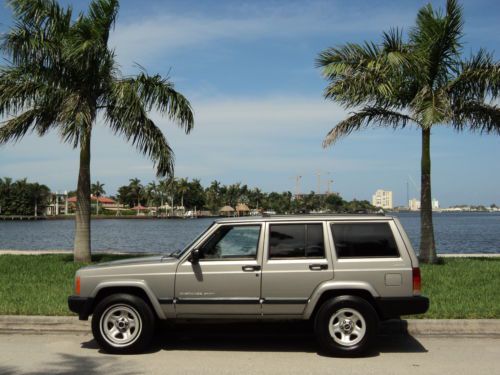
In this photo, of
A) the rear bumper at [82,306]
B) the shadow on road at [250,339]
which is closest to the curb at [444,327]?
the shadow on road at [250,339]

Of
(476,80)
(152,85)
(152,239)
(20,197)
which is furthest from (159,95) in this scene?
(20,197)

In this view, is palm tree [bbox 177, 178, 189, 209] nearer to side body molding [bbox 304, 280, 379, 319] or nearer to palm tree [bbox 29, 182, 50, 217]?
palm tree [bbox 29, 182, 50, 217]

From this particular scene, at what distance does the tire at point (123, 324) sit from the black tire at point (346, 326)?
204 cm

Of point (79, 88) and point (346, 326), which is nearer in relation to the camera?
point (346, 326)

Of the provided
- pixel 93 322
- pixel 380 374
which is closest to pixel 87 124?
pixel 93 322

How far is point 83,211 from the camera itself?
54.5 feet

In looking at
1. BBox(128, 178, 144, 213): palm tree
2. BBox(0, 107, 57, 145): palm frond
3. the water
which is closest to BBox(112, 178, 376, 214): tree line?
BBox(128, 178, 144, 213): palm tree

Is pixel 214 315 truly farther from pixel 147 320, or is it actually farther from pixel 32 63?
pixel 32 63

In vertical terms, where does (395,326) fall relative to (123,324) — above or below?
below

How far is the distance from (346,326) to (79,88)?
1162cm

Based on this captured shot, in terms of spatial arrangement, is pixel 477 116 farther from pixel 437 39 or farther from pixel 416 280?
pixel 416 280

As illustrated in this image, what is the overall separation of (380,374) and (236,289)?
1.87m

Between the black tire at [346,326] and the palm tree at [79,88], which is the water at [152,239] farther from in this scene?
the black tire at [346,326]

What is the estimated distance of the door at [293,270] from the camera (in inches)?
266
